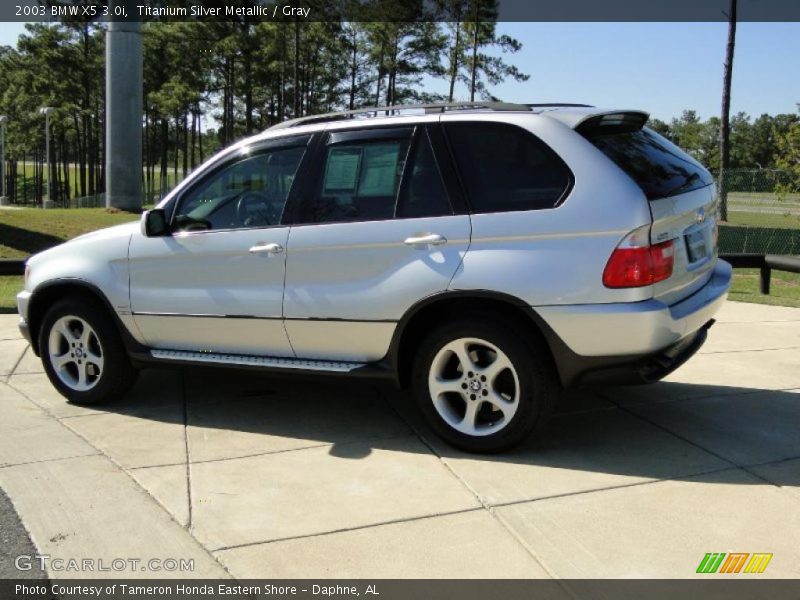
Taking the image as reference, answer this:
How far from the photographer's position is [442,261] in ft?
14.4

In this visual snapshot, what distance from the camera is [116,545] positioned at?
359cm

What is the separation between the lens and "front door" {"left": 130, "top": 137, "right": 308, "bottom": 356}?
16.2 feet

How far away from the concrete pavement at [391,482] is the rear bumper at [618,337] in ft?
1.77

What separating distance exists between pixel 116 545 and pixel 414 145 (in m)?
2.58

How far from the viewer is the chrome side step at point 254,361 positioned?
4812mm

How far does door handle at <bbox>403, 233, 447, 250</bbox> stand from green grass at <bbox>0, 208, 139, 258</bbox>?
13.1 metres

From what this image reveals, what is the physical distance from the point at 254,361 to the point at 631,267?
2.35 meters

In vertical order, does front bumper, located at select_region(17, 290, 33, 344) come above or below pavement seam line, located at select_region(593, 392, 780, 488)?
above

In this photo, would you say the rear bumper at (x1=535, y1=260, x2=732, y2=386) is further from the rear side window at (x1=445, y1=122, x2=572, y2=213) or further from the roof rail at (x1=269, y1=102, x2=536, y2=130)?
the roof rail at (x1=269, y1=102, x2=536, y2=130)

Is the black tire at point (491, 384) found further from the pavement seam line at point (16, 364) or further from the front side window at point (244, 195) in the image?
the pavement seam line at point (16, 364)

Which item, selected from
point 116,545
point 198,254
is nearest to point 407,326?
point 198,254

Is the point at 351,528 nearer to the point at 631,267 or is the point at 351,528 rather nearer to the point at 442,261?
the point at 442,261

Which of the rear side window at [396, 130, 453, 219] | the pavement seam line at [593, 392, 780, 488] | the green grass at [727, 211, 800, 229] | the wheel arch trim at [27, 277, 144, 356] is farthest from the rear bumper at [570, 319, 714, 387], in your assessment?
the green grass at [727, 211, 800, 229]

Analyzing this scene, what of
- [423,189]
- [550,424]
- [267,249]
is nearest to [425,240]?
[423,189]
